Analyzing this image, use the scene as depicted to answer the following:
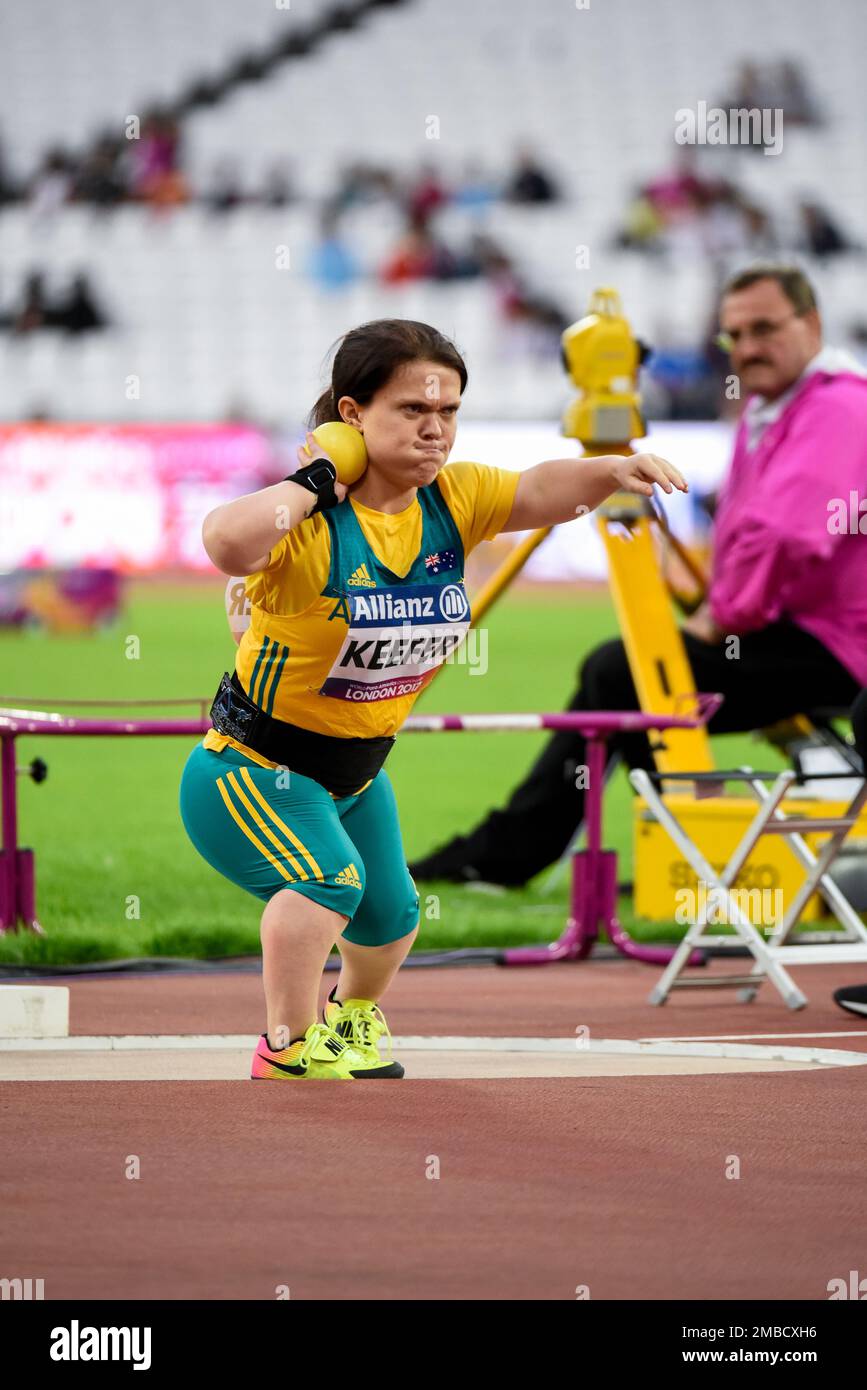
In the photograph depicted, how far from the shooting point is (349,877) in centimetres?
457

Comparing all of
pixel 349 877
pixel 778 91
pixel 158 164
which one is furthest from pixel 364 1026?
pixel 778 91

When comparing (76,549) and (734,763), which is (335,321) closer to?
(76,549)

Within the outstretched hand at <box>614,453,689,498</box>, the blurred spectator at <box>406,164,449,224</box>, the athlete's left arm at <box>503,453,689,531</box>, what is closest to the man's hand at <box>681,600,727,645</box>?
the athlete's left arm at <box>503,453,689,531</box>

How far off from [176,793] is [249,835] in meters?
8.54

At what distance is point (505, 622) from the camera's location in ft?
79.9

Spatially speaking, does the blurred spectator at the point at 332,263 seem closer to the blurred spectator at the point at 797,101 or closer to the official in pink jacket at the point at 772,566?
the blurred spectator at the point at 797,101

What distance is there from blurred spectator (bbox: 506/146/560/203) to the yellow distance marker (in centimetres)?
2661

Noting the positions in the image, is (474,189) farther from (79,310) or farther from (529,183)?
(79,310)

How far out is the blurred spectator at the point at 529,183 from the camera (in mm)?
30344

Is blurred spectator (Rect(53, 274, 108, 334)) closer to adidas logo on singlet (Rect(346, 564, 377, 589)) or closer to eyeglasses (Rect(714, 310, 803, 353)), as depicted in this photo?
eyeglasses (Rect(714, 310, 803, 353))

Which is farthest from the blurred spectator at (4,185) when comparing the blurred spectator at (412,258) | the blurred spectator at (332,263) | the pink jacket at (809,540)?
the pink jacket at (809,540)

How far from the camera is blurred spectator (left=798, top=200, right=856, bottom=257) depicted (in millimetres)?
29156

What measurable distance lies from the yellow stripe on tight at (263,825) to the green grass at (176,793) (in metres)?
2.60

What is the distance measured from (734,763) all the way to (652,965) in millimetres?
6592
